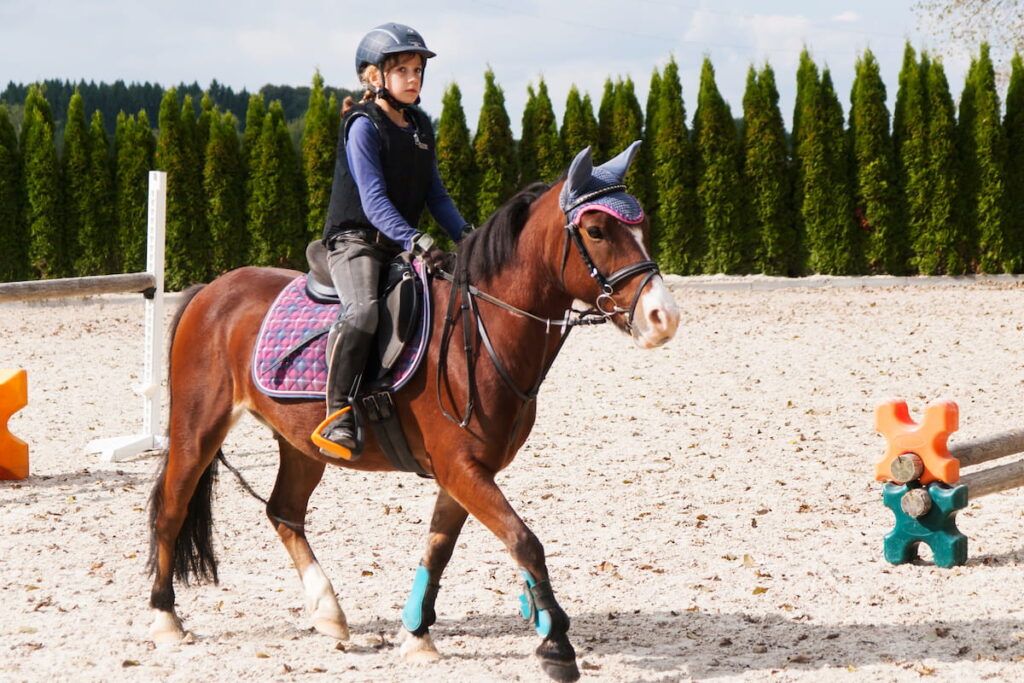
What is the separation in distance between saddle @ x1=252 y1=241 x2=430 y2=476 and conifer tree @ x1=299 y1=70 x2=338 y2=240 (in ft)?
48.1

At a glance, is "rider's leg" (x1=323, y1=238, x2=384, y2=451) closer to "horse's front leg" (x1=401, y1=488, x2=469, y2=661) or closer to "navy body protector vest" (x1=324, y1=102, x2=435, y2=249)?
"navy body protector vest" (x1=324, y1=102, x2=435, y2=249)

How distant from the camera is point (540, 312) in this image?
4.19 metres

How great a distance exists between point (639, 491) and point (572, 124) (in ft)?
44.3

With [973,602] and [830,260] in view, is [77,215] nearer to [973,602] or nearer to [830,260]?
[830,260]

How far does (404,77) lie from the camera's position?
4.43 m

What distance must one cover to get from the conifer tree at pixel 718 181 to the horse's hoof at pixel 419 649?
1593 centimetres

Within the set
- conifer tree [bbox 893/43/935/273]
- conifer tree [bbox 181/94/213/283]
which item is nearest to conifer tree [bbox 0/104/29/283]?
conifer tree [bbox 181/94/213/283]

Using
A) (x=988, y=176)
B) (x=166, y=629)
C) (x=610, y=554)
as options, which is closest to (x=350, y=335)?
(x=166, y=629)

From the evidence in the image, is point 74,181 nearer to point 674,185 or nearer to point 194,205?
point 194,205

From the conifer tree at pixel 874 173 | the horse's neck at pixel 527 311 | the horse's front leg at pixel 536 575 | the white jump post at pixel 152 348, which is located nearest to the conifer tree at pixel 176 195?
the white jump post at pixel 152 348

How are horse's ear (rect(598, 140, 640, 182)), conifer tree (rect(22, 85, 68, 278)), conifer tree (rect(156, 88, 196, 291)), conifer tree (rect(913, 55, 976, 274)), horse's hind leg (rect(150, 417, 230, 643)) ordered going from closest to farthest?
horse's ear (rect(598, 140, 640, 182))
horse's hind leg (rect(150, 417, 230, 643))
conifer tree (rect(22, 85, 68, 278))
conifer tree (rect(156, 88, 196, 291))
conifer tree (rect(913, 55, 976, 274))

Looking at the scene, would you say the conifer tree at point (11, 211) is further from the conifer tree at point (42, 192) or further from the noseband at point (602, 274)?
the noseband at point (602, 274)

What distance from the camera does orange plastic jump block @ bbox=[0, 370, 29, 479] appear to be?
7762mm

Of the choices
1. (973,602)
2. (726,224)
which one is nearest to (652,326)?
(973,602)
